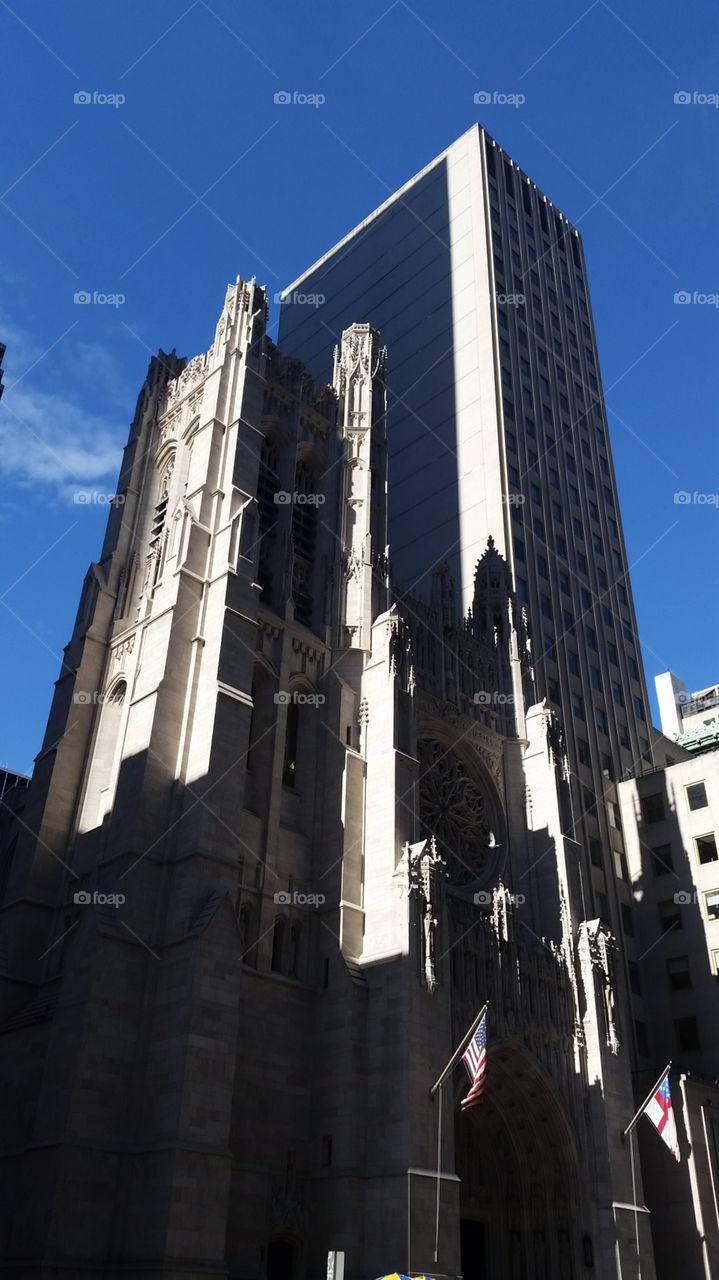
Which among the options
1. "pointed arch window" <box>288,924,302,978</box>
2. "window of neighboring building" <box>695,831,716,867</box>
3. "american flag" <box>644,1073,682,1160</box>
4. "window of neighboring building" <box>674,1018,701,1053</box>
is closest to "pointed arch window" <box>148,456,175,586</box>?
"pointed arch window" <box>288,924,302,978</box>

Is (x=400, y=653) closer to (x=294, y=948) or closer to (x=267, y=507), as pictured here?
(x=267, y=507)

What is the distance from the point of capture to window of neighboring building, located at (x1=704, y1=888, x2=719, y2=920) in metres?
50.0

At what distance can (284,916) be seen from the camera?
34.8 metres

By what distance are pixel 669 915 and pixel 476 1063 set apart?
25700mm

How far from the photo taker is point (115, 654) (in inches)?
1660

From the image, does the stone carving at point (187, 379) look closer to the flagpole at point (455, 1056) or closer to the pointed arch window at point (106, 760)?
the pointed arch window at point (106, 760)

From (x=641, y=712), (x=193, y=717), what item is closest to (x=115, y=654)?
(x=193, y=717)

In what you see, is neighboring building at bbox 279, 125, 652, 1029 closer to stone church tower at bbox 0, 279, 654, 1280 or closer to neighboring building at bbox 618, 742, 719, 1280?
neighboring building at bbox 618, 742, 719, 1280

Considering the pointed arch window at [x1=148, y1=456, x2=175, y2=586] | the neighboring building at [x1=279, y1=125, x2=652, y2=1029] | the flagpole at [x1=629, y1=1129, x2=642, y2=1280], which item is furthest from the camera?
the neighboring building at [x1=279, y1=125, x2=652, y2=1029]

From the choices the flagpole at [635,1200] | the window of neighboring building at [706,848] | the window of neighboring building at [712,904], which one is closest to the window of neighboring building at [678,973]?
the window of neighboring building at [712,904]

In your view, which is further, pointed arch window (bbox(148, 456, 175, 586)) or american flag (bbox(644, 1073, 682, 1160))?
pointed arch window (bbox(148, 456, 175, 586))

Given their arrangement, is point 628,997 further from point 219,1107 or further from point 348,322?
point 348,322

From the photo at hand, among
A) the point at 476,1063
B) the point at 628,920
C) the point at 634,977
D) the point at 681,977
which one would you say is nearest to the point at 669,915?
the point at 628,920

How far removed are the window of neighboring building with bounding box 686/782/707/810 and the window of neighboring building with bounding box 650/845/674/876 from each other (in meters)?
2.52
